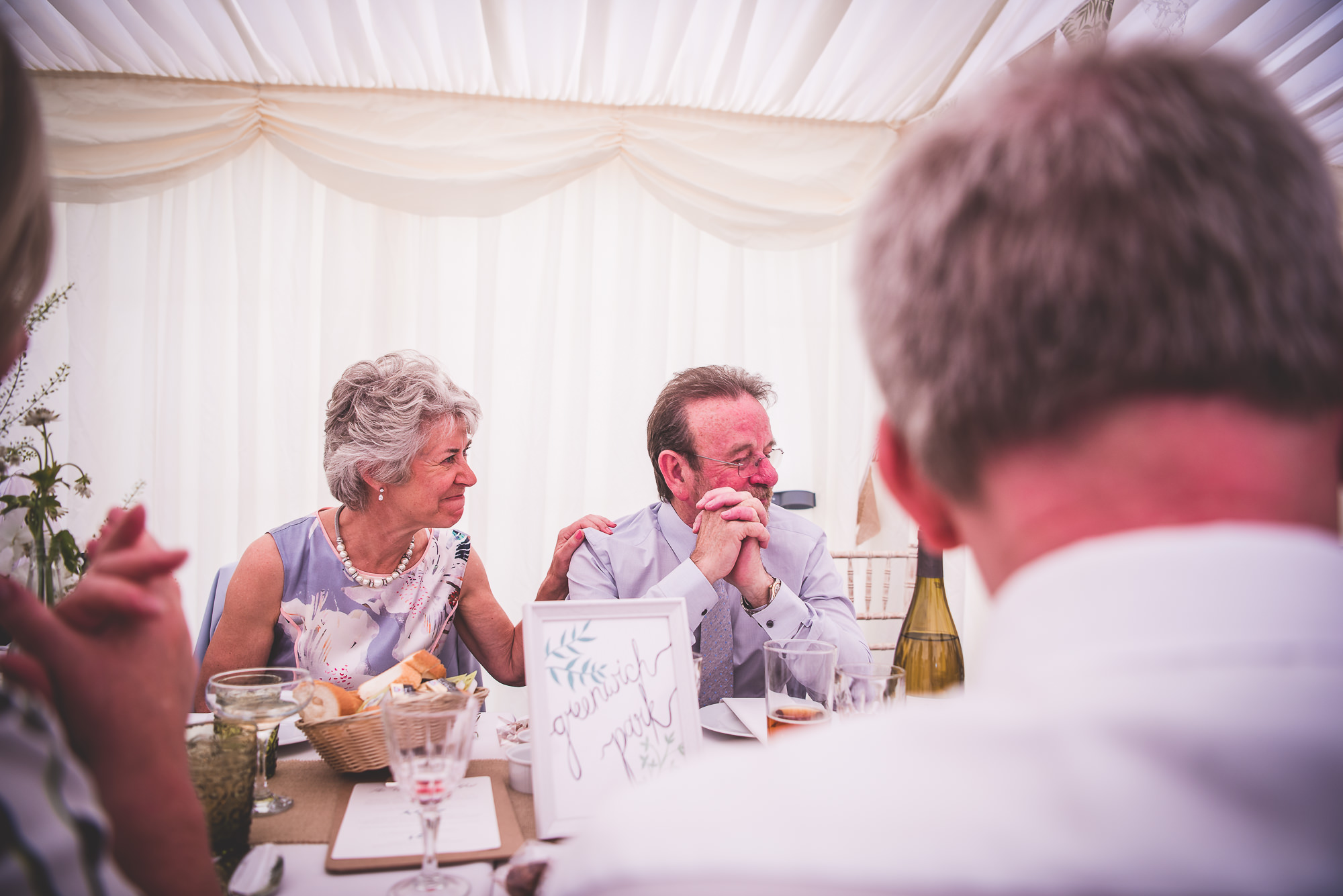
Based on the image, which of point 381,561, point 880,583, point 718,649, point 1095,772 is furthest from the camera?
point 880,583

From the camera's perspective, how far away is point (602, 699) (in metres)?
1.06

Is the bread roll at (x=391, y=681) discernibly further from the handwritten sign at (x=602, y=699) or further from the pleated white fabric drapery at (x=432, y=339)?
the pleated white fabric drapery at (x=432, y=339)

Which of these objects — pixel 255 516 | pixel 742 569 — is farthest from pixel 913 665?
pixel 255 516

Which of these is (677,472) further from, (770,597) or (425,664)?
(425,664)

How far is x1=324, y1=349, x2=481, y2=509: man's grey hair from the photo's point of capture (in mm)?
2074

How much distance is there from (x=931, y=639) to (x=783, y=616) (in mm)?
339

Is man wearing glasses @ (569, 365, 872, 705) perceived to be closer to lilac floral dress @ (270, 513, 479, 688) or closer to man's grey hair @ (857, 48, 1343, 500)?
lilac floral dress @ (270, 513, 479, 688)

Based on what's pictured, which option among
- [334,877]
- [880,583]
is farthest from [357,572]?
[880,583]

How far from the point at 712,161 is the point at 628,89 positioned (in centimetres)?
52

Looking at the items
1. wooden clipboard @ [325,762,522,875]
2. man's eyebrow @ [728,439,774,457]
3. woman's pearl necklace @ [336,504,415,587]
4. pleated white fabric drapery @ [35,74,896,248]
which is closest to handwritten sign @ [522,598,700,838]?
wooden clipboard @ [325,762,522,875]

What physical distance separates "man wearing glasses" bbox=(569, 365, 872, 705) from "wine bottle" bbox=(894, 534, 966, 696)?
19 centimetres

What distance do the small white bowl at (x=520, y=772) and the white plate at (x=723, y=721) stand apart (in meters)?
0.34

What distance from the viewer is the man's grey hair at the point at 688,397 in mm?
2207

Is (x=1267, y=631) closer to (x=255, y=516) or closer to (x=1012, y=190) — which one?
(x=1012, y=190)
